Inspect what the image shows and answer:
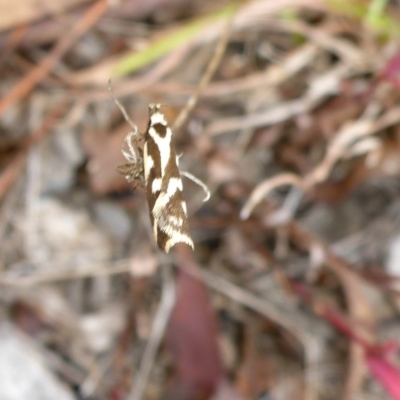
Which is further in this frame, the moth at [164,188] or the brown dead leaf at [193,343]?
the brown dead leaf at [193,343]

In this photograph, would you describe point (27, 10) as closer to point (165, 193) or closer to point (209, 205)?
point (209, 205)

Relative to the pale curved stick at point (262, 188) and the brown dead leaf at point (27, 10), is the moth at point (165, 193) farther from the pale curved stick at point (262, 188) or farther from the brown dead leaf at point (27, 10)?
the brown dead leaf at point (27, 10)

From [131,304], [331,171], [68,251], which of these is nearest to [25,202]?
[68,251]

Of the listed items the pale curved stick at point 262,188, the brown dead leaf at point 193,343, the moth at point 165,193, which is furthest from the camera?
the pale curved stick at point 262,188

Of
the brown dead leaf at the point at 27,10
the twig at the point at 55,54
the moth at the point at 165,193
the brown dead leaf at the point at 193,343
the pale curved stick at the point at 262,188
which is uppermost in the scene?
the brown dead leaf at the point at 27,10

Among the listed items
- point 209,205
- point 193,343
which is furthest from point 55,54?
point 193,343

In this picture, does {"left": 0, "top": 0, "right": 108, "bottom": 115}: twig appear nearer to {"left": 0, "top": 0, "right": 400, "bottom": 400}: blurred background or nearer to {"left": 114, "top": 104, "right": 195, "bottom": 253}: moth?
{"left": 0, "top": 0, "right": 400, "bottom": 400}: blurred background

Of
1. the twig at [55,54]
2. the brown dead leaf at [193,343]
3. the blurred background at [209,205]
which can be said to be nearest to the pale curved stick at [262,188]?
the blurred background at [209,205]
